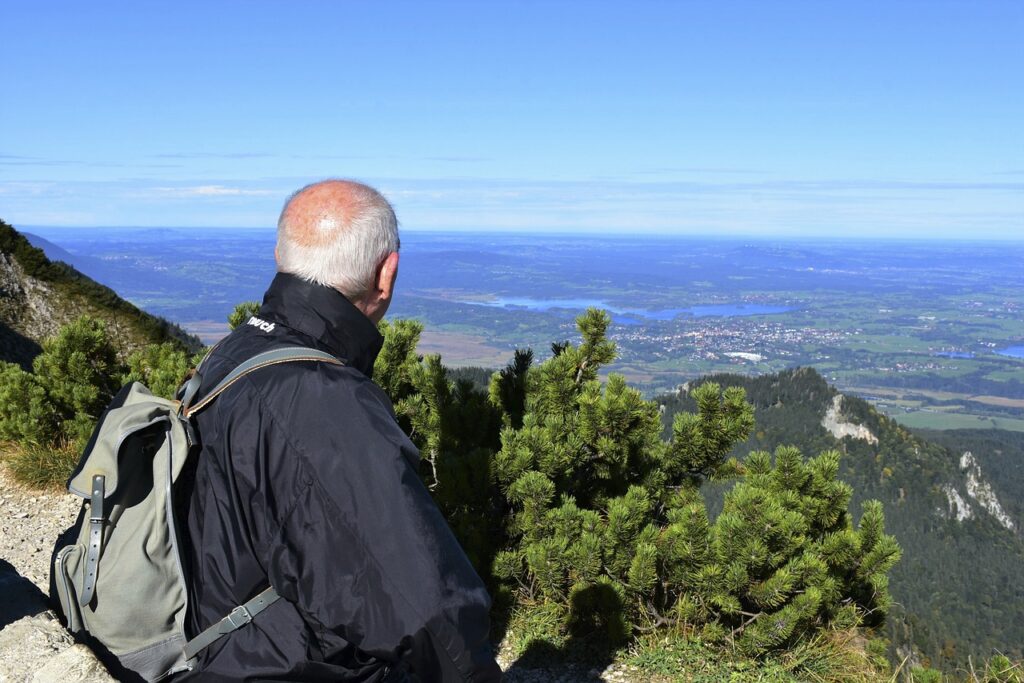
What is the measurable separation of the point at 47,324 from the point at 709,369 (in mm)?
103759

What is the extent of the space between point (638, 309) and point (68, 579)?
5876 inches

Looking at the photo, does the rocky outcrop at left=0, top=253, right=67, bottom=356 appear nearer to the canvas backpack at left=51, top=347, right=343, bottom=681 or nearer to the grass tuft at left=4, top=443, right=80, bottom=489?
the grass tuft at left=4, top=443, right=80, bottom=489

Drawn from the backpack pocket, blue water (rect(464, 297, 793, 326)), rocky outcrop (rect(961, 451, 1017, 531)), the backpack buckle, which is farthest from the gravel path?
blue water (rect(464, 297, 793, 326))

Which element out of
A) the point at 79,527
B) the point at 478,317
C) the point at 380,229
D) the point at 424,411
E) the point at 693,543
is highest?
the point at 380,229

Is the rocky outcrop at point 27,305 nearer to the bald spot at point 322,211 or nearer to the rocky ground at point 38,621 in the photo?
the rocky ground at point 38,621

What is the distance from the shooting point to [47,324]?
47.0 feet

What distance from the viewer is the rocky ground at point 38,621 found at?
2.01 metres

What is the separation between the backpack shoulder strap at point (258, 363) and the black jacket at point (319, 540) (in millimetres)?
23

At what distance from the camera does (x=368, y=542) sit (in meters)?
1.68

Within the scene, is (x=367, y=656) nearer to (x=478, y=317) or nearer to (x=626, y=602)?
(x=626, y=602)

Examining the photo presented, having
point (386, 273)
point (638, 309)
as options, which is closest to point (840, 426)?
point (386, 273)

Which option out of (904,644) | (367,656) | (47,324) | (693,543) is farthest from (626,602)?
(904,644)

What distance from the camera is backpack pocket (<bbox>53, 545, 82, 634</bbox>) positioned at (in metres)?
1.78

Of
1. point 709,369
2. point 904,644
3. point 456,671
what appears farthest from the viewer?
point 709,369
